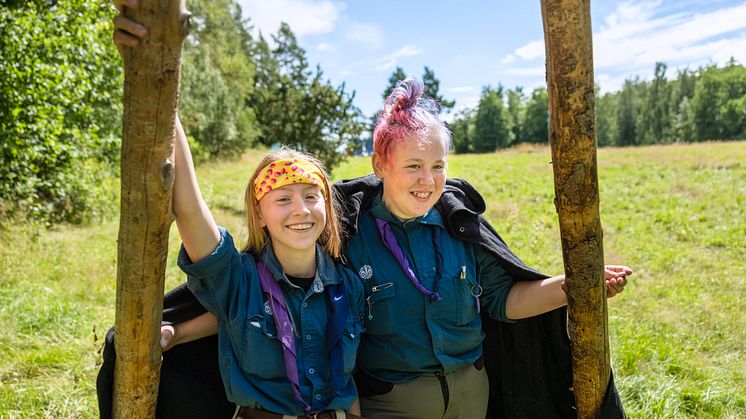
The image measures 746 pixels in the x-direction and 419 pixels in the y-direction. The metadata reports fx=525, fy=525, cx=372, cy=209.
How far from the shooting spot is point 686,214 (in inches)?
489

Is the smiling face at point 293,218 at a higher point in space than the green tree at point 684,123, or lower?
lower

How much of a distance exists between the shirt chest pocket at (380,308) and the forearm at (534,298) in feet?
2.37

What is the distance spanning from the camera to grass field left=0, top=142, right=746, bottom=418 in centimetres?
435

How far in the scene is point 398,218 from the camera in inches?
110

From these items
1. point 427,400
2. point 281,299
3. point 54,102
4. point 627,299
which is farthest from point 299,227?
point 54,102

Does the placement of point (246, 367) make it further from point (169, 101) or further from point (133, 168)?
point (169, 101)

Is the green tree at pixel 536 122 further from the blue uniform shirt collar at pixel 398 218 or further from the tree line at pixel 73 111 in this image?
the blue uniform shirt collar at pixel 398 218

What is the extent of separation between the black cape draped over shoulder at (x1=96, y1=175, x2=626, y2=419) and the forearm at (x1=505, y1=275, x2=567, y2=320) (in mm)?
57

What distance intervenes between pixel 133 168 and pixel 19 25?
865cm

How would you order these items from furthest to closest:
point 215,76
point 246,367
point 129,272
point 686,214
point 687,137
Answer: point 687,137
point 215,76
point 686,214
point 246,367
point 129,272

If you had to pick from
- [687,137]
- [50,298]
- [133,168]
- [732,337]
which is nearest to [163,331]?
[133,168]

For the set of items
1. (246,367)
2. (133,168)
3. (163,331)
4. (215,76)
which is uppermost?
(215,76)

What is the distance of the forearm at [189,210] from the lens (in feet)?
6.67

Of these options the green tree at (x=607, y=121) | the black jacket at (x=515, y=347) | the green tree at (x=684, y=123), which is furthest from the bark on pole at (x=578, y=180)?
the green tree at (x=607, y=121)
